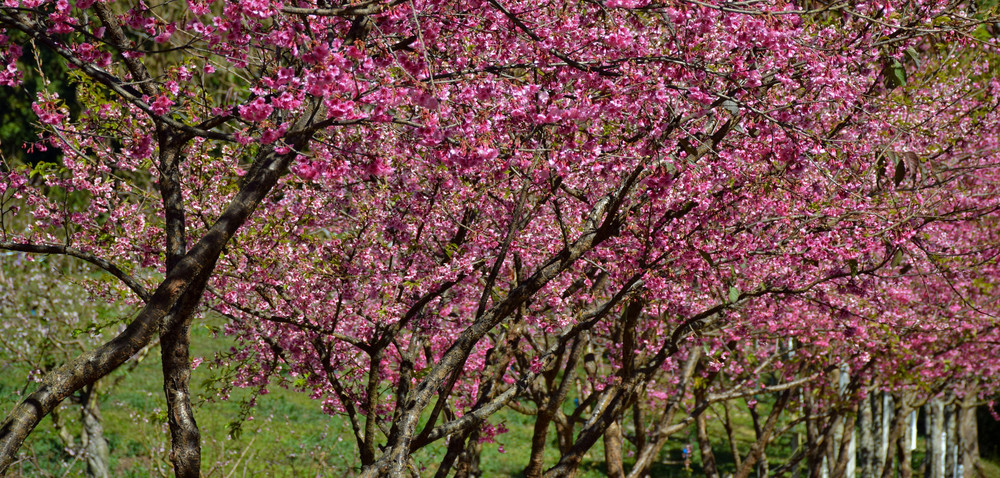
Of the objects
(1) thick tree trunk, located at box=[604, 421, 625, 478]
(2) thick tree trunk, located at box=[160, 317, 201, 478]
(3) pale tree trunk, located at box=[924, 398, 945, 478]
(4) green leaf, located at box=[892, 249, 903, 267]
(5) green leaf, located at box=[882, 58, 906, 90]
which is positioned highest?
(3) pale tree trunk, located at box=[924, 398, 945, 478]

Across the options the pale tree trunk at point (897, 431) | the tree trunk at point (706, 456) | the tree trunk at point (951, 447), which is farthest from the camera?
the tree trunk at point (951, 447)

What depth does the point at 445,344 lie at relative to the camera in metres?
9.88

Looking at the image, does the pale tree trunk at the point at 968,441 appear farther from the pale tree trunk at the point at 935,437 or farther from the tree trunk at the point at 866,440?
the tree trunk at the point at 866,440

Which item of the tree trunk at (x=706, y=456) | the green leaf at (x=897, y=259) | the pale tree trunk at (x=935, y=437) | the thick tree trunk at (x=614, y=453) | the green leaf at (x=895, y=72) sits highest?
the pale tree trunk at (x=935, y=437)

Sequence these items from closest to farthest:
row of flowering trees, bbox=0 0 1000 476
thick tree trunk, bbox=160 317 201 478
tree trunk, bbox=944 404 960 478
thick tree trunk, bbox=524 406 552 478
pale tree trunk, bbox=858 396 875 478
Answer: row of flowering trees, bbox=0 0 1000 476 < thick tree trunk, bbox=160 317 201 478 < thick tree trunk, bbox=524 406 552 478 < pale tree trunk, bbox=858 396 875 478 < tree trunk, bbox=944 404 960 478

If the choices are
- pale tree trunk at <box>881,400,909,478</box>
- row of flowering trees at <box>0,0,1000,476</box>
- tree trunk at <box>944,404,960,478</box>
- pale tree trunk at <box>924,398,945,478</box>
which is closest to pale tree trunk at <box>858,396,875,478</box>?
pale tree trunk at <box>881,400,909,478</box>

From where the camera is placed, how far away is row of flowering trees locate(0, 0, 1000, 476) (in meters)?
4.25

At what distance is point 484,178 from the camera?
23.0ft

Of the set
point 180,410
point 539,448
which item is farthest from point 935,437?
point 180,410

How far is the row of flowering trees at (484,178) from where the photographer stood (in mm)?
4250

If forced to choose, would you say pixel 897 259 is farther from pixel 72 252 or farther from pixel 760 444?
pixel 760 444

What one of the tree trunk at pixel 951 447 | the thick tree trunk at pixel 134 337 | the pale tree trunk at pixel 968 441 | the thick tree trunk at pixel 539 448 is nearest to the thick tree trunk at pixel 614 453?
the thick tree trunk at pixel 539 448

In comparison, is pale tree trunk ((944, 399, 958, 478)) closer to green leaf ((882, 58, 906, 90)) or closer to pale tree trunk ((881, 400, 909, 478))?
pale tree trunk ((881, 400, 909, 478))

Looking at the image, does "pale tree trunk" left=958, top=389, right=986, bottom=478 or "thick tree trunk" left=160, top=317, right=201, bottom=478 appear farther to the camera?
"pale tree trunk" left=958, top=389, right=986, bottom=478
